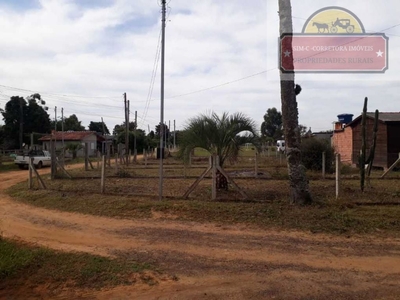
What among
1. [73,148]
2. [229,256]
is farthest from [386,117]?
[73,148]

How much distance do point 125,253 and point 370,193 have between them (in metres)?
7.89

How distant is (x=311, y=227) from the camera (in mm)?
7125

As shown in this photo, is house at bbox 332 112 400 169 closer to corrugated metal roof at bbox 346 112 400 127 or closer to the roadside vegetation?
corrugated metal roof at bbox 346 112 400 127

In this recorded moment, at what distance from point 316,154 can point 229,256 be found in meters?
13.9

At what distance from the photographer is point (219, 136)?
11.4 meters

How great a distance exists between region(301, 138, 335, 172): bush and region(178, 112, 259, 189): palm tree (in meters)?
7.65

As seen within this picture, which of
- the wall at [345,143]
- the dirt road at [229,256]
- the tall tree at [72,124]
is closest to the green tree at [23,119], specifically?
the tall tree at [72,124]

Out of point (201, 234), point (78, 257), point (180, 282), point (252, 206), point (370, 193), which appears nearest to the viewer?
point (180, 282)

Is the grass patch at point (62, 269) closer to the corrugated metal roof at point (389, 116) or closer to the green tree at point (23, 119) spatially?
the corrugated metal roof at point (389, 116)

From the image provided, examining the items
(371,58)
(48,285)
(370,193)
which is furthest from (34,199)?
(371,58)

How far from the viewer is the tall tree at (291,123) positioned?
29.1ft

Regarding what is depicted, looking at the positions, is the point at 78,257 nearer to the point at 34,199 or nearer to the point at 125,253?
the point at 125,253

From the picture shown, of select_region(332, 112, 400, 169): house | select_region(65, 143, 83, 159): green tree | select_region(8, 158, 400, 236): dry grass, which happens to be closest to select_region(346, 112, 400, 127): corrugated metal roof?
select_region(332, 112, 400, 169): house

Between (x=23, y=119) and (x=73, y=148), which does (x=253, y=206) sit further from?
(x=23, y=119)
